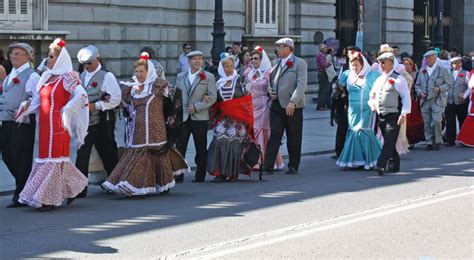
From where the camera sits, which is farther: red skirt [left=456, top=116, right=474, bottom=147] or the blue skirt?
red skirt [left=456, top=116, right=474, bottom=147]

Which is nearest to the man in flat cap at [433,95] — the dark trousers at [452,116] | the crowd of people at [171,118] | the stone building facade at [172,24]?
the dark trousers at [452,116]

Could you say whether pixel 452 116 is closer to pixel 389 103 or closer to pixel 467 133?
pixel 467 133

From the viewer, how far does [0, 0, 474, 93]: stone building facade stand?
68.6ft

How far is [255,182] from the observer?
13438 mm

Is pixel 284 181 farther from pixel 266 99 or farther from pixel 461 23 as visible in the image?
pixel 461 23

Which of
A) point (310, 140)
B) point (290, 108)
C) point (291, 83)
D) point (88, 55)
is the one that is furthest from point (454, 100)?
point (88, 55)

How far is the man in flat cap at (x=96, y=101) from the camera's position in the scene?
11.7 meters

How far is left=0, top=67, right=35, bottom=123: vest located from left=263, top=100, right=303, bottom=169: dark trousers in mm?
4174

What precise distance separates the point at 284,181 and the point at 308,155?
3.67 meters

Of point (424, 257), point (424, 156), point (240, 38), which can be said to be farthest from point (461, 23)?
point (424, 257)

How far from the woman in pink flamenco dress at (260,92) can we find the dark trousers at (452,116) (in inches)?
206

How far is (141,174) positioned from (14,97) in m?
1.63

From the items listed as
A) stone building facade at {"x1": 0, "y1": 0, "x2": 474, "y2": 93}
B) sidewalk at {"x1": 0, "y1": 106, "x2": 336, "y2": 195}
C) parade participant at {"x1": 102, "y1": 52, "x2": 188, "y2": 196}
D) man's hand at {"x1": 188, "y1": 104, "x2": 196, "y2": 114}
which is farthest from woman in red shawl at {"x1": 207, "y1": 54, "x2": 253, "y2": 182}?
stone building facade at {"x1": 0, "y1": 0, "x2": 474, "y2": 93}

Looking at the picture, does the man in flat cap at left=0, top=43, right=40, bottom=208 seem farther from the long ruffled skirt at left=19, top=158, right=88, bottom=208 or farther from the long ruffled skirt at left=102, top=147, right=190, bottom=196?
the long ruffled skirt at left=102, top=147, right=190, bottom=196
